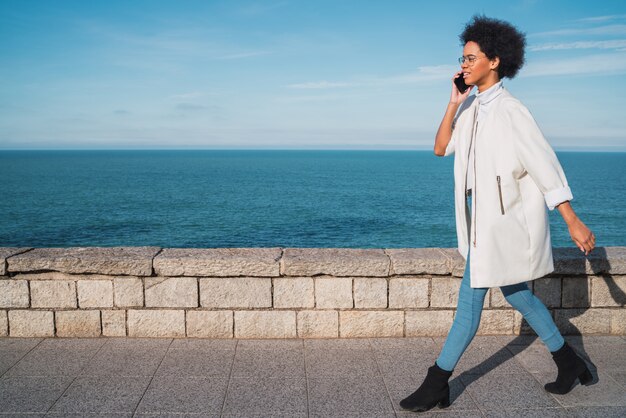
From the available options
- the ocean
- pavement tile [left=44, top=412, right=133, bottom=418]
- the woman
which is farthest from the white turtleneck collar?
the ocean

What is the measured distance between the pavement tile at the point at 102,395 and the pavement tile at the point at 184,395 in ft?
0.23

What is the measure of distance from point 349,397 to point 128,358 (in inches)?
65.6

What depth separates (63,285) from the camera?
3.99 meters

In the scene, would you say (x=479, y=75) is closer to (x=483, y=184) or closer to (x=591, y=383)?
(x=483, y=184)

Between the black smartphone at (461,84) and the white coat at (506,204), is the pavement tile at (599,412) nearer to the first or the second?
the white coat at (506,204)

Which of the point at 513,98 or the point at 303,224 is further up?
the point at 513,98

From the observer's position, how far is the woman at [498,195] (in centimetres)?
261

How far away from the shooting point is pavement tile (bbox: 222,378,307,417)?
2.85 m

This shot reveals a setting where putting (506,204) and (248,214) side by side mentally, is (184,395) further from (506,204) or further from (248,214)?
(248,214)

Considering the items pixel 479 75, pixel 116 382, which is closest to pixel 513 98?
pixel 479 75

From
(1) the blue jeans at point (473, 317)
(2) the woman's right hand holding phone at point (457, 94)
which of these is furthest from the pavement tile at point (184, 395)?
(2) the woman's right hand holding phone at point (457, 94)

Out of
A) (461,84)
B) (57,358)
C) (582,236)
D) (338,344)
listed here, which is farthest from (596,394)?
(57,358)

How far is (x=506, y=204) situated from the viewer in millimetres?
2699

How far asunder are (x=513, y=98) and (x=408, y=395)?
6.10ft
